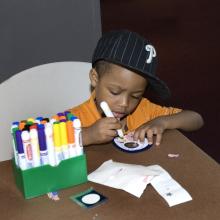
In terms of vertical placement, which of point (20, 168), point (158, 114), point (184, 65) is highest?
point (20, 168)

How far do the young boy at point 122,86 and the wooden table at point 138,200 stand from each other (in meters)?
0.09

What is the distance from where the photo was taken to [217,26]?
13.6ft

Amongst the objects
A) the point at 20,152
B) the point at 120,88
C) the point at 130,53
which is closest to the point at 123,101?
the point at 120,88

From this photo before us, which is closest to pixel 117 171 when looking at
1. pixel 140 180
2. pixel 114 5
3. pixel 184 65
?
pixel 140 180

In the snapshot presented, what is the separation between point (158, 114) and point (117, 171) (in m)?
0.45

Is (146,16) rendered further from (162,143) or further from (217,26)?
(162,143)

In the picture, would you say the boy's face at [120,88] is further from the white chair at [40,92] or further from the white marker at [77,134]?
the white marker at [77,134]

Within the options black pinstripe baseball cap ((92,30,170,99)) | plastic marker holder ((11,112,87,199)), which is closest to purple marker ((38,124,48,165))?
plastic marker holder ((11,112,87,199))

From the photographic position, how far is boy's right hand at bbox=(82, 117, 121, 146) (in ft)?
3.54

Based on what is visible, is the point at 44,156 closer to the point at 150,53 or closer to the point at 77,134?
the point at 77,134

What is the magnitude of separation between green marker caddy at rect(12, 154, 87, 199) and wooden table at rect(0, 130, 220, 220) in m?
0.01

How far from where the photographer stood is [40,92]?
1357 millimetres

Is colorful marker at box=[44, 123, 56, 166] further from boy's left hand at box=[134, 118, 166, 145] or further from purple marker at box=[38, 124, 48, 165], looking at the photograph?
boy's left hand at box=[134, 118, 166, 145]

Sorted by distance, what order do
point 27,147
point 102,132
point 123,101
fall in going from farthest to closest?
point 123,101
point 102,132
point 27,147
